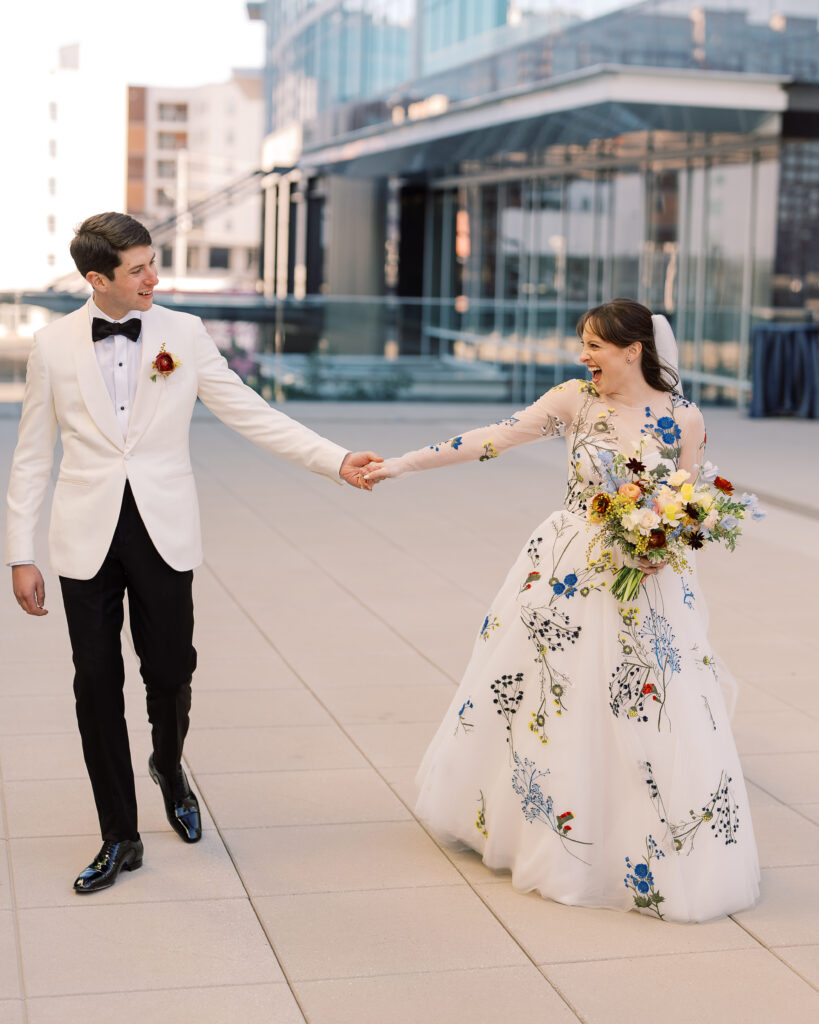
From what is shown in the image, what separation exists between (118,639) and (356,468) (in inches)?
36.9

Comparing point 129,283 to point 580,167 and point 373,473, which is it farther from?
point 580,167

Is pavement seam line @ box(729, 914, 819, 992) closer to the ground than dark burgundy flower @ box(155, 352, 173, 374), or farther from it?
closer to the ground

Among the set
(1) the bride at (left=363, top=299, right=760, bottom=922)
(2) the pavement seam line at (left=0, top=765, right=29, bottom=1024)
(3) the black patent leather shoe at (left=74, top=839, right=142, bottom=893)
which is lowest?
(2) the pavement seam line at (left=0, top=765, right=29, bottom=1024)

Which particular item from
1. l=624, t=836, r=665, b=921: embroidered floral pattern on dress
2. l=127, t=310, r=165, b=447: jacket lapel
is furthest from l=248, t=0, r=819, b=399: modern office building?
l=624, t=836, r=665, b=921: embroidered floral pattern on dress

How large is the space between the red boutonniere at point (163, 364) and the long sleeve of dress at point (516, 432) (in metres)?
0.79

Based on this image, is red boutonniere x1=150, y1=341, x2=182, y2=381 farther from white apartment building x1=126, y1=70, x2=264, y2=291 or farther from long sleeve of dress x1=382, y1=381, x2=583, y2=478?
white apartment building x1=126, y1=70, x2=264, y2=291

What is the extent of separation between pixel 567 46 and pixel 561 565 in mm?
17380

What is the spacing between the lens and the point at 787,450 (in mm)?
15508

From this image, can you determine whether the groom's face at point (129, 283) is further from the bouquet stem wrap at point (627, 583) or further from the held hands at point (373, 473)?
the bouquet stem wrap at point (627, 583)

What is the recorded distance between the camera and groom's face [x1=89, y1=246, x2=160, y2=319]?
13.5 feet

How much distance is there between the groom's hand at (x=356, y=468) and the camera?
185 inches

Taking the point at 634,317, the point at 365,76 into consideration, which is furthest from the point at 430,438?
the point at 365,76

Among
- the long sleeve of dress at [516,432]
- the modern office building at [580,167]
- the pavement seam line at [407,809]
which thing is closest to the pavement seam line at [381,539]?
the pavement seam line at [407,809]

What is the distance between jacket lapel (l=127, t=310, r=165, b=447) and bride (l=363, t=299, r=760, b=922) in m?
1.07
